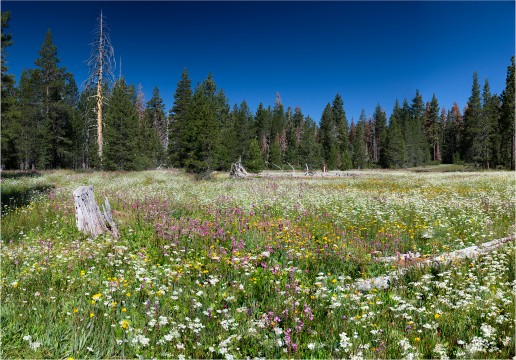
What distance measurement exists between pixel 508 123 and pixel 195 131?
2029 inches

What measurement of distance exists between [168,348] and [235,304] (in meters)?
1.26

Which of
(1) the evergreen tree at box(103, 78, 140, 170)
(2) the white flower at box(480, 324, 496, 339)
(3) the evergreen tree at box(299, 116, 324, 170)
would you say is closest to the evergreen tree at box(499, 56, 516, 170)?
(3) the evergreen tree at box(299, 116, 324, 170)

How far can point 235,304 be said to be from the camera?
15.3 feet

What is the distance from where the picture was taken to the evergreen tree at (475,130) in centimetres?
6429

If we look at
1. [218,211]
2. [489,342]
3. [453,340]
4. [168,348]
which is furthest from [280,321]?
[218,211]

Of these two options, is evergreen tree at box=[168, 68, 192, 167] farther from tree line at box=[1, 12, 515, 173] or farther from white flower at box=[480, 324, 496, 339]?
white flower at box=[480, 324, 496, 339]

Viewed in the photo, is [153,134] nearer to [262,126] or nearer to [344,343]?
[262,126]


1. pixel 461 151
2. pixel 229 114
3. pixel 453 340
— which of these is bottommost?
pixel 453 340

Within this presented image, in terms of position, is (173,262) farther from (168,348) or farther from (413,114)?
(413,114)

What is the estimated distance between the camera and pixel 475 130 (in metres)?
65.0

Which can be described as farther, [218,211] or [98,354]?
[218,211]

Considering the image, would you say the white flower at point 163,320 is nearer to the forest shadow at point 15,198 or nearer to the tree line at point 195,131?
the forest shadow at point 15,198

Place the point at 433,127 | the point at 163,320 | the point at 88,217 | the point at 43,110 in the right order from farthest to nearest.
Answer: the point at 433,127 < the point at 43,110 < the point at 88,217 < the point at 163,320

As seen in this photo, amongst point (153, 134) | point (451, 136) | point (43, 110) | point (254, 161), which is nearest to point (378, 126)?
point (451, 136)
